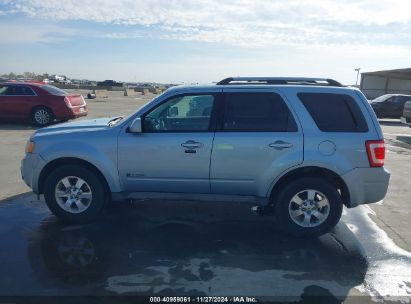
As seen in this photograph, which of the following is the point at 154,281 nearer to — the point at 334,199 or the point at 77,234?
the point at 77,234

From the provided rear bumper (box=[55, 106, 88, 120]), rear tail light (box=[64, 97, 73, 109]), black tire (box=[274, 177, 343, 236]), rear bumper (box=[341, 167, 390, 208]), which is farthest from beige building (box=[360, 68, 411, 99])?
black tire (box=[274, 177, 343, 236])

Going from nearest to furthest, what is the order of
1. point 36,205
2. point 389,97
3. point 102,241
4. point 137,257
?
point 137,257
point 102,241
point 36,205
point 389,97

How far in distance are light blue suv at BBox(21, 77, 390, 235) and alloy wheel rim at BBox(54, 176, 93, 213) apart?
0.01 meters

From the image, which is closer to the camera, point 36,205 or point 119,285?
point 119,285

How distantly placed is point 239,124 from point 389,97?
19.6m

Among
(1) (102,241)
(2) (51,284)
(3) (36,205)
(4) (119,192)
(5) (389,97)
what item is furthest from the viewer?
(5) (389,97)

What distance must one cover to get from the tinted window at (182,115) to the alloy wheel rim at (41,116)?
1040 centimetres

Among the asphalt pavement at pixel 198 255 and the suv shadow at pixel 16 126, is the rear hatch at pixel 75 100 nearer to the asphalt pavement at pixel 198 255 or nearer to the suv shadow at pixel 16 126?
the suv shadow at pixel 16 126

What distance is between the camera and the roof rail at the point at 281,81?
4.84 metres

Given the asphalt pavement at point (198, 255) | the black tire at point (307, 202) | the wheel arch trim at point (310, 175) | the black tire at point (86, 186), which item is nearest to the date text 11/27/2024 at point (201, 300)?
the asphalt pavement at point (198, 255)

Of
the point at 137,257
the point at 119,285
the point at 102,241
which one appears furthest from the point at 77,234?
the point at 119,285

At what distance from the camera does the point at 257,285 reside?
3576 millimetres

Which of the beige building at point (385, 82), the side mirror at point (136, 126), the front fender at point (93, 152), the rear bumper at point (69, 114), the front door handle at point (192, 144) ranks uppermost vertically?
the beige building at point (385, 82)

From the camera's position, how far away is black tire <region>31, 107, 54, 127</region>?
542 inches
